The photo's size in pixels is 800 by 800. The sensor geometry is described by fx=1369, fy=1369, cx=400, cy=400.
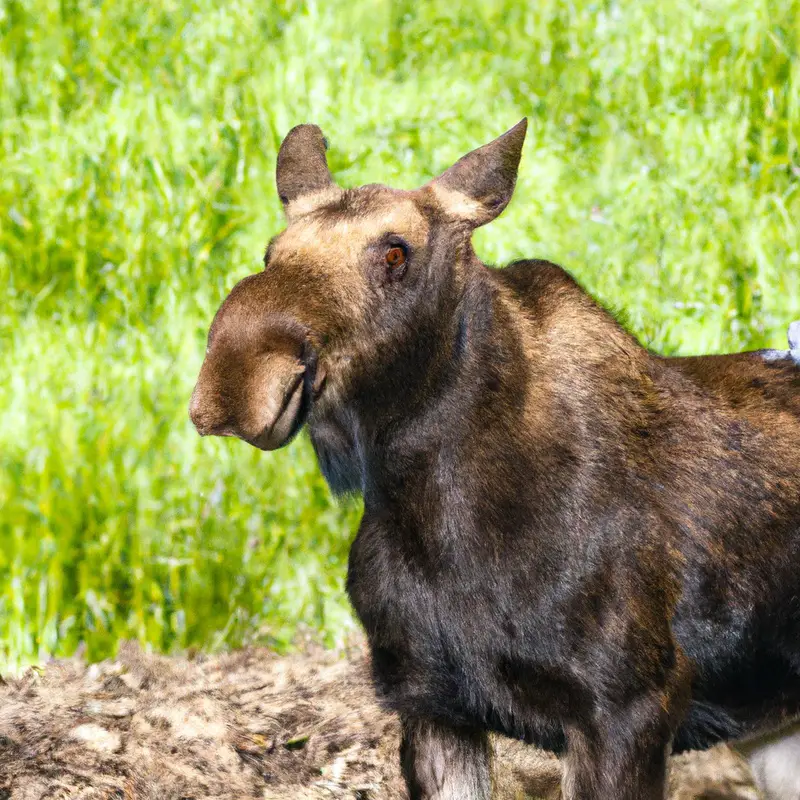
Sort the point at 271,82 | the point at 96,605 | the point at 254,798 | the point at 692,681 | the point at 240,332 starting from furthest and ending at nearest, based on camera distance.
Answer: the point at 271,82
the point at 96,605
the point at 254,798
the point at 692,681
the point at 240,332

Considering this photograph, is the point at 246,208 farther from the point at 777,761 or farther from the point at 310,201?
the point at 777,761

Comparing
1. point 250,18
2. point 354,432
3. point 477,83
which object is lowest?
point 354,432

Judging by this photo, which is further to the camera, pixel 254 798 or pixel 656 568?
pixel 254 798

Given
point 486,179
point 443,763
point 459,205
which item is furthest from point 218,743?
point 486,179

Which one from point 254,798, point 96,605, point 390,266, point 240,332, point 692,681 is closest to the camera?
point 240,332

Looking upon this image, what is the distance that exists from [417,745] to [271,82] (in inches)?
200

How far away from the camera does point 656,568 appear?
461cm

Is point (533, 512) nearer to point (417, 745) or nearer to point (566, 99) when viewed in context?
point (417, 745)

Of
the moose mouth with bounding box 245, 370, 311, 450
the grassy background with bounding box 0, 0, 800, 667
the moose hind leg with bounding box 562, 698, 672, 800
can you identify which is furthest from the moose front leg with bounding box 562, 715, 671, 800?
the grassy background with bounding box 0, 0, 800, 667

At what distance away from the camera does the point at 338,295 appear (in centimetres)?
420

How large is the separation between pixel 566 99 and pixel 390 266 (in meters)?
5.24

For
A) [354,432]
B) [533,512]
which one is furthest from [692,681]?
[354,432]

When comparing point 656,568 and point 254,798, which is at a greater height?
point 656,568

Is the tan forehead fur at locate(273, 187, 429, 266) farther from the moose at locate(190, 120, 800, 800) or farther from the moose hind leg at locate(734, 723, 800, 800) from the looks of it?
the moose hind leg at locate(734, 723, 800, 800)
